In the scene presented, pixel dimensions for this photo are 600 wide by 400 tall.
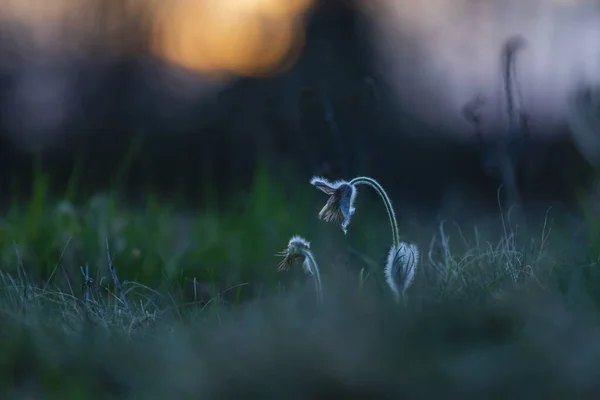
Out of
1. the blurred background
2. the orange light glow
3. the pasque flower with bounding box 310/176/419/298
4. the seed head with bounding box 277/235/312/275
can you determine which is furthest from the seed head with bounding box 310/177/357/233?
the orange light glow

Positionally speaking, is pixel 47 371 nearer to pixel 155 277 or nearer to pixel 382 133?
pixel 155 277

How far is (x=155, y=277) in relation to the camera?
3453 millimetres

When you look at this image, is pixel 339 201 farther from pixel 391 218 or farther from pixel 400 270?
pixel 400 270

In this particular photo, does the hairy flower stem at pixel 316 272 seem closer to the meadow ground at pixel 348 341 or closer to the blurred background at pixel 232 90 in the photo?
the meadow ground at pixel 348 341

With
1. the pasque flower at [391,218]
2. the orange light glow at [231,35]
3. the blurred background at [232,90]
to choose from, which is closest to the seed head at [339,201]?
the pasque flower at [391,218]

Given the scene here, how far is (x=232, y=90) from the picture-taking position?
7590 mm

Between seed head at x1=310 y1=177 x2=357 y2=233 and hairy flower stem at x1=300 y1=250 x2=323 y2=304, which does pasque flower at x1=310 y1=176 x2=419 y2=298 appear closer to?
seed head at x1=310 y1=177 x2=357 y2=233

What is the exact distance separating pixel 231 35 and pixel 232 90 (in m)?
0.89

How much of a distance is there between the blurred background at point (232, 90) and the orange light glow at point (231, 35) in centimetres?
2

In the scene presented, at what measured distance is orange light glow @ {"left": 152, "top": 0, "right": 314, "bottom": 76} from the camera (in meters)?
6.62

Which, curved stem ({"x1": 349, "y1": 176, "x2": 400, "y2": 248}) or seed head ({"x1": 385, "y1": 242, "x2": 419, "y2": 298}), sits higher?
curved stem ({"x1": 349, "y1": 176, "x2": 400, "y2": 248})

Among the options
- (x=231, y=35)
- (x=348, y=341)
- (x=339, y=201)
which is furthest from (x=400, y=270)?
(x=231, y=35)

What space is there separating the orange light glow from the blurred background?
0.05 feet

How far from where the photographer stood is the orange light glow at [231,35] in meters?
6.62
